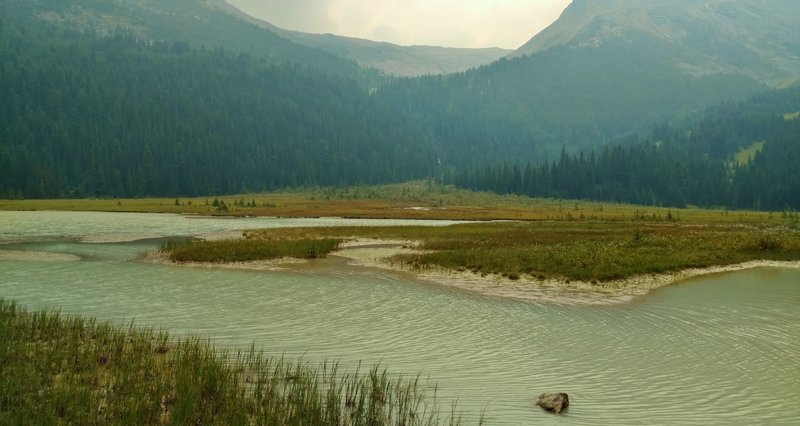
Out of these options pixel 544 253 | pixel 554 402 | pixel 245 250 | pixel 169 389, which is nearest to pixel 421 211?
pixel 245 250

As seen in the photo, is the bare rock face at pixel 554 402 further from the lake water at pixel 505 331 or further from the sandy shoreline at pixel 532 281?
the sandy shoreline at pixel 532 281

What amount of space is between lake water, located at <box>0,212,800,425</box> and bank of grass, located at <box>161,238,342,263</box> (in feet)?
16.2

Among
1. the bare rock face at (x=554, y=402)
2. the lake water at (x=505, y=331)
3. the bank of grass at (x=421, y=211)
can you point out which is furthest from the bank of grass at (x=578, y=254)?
the bank of grass at (x=421, y=211)

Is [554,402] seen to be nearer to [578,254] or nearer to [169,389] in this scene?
[169,389]

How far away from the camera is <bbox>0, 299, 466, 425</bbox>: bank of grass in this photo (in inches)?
475

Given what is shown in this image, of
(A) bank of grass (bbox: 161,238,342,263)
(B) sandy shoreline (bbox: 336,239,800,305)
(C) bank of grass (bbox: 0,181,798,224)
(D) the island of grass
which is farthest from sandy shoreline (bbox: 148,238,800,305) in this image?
(C) bank of grass (bbox: 0,181,798,224)

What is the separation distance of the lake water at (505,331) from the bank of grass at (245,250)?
4.94 m

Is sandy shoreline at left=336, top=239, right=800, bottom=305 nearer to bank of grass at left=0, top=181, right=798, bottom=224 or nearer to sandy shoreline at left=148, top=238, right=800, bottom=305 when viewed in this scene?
sandy shoreline at left=148, top=238, right=800, bottom=305

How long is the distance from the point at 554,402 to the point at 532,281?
2126 cm

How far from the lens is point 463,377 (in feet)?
56.5

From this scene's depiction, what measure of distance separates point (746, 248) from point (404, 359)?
4444 centimetres

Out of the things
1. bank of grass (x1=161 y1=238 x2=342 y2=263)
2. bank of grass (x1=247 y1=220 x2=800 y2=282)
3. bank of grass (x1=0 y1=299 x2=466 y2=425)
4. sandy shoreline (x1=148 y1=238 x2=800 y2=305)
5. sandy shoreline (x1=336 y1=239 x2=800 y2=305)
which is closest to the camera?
bank of grass (x1=0 y1=299 x2=466 y2=425)

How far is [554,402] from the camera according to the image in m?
14.6

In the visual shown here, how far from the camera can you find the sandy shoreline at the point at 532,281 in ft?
102
